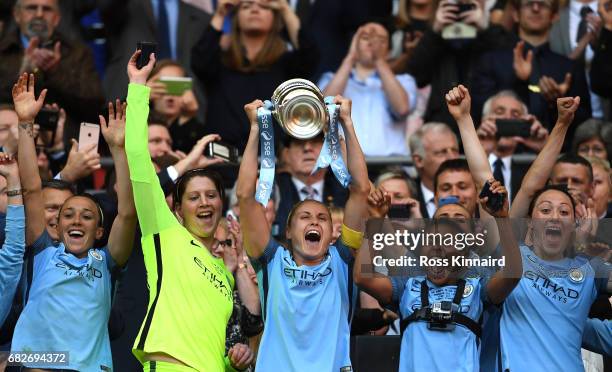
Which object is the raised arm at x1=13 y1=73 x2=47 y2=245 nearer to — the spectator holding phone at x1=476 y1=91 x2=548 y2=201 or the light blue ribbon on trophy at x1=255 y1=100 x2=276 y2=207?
the light blue ribbon on trophy at x1=255 y1=100 x2=276 y2=207

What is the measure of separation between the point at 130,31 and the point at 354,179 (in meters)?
5.04

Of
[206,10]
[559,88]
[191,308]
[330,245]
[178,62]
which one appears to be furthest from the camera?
[206,10]

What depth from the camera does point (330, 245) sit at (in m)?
10.3

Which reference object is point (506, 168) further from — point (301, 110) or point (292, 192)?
point (301, 110)

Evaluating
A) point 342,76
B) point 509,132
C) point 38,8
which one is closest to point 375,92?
point 342,76

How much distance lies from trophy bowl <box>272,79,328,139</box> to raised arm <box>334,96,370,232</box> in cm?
23

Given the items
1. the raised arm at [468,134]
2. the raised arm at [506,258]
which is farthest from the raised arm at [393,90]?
the raised arm at [506,258]

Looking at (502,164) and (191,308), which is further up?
(502,164)

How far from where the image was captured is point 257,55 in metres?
13.5

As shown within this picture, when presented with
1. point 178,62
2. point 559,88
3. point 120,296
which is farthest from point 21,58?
point 559,88

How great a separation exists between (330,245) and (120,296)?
1.49 m

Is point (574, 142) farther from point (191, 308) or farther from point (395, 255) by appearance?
point (191, 308)

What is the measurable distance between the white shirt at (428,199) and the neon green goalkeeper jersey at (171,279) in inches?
108

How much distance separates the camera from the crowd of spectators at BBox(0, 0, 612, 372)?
9.70m
